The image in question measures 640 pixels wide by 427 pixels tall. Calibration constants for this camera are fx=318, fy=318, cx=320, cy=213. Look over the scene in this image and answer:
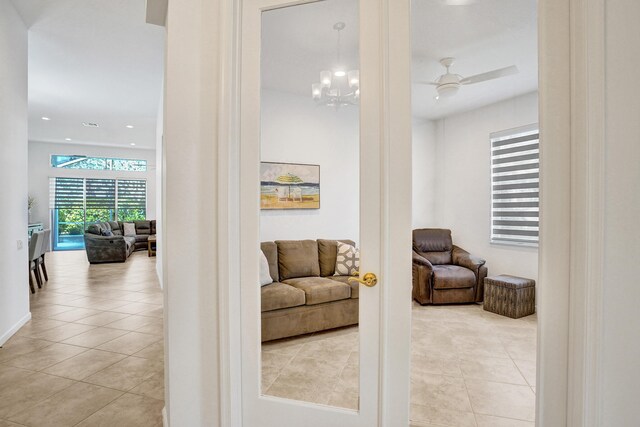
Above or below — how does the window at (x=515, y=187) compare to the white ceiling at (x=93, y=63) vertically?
below

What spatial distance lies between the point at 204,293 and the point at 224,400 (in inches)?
20.6

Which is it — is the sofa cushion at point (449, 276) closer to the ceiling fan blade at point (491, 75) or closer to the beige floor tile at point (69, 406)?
the ceiling fan blade at point (491, 75)

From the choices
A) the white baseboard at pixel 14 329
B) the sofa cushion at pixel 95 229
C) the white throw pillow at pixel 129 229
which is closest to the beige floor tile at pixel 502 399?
the white baseboard at pixel 14 329

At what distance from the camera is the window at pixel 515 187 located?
5.17ft

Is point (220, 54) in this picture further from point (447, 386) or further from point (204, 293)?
point (447, 386)

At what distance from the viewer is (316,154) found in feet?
5.59

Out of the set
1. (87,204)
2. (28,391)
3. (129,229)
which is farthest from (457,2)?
(87,204)

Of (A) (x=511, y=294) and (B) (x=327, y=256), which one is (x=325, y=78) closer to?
(B) (x=327, y=256)

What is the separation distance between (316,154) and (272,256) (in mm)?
592

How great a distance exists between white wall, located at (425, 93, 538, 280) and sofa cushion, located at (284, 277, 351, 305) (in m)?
0.68

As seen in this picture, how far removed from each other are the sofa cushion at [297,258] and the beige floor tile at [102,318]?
3.16 metres

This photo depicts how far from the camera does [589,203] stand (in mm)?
1205

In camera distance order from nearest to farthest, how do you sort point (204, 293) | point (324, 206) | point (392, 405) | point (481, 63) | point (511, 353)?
1. point (392, 405)
2. point (204, 293)
3. point (324, 206)
4. point (481, 63)
5. point (511, 353)

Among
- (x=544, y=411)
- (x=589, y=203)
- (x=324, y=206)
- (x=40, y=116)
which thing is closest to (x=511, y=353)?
(x=544, y=411)
